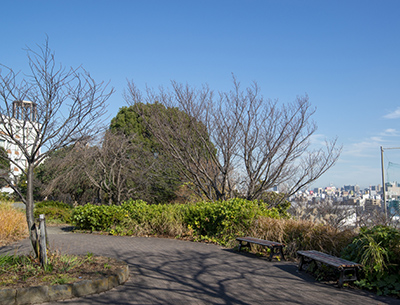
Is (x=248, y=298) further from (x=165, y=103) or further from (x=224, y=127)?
(x=165, y=103)

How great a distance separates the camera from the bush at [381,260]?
614 cm

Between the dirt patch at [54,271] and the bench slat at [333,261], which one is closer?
the dirt patch at [54,271]

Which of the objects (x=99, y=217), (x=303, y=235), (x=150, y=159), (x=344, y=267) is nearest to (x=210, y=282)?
(x=344, y=267)

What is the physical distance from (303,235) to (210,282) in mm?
3320

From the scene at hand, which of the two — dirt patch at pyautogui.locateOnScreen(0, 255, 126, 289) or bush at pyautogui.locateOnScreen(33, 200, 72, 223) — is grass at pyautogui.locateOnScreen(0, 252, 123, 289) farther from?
bush at pyautogui.locateOnScreen(33, 200, 72, 223)

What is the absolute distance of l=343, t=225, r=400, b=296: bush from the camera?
6137 mm

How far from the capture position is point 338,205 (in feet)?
60.2

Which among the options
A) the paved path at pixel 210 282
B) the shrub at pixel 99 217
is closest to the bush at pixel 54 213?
the shrub at pixel 99 217

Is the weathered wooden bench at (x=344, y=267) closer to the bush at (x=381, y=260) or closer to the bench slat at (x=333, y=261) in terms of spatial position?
the bench slat at (x=333, y=261)

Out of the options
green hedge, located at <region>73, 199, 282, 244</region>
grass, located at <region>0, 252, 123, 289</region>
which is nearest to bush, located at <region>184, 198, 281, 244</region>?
green hedge, located at <region>73, 199, 282, 244</region>

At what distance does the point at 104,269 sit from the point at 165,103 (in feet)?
32.1

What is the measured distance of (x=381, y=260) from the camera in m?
6.24

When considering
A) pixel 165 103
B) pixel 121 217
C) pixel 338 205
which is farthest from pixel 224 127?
pixel 338 205

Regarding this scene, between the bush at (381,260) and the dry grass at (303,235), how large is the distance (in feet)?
3.18
